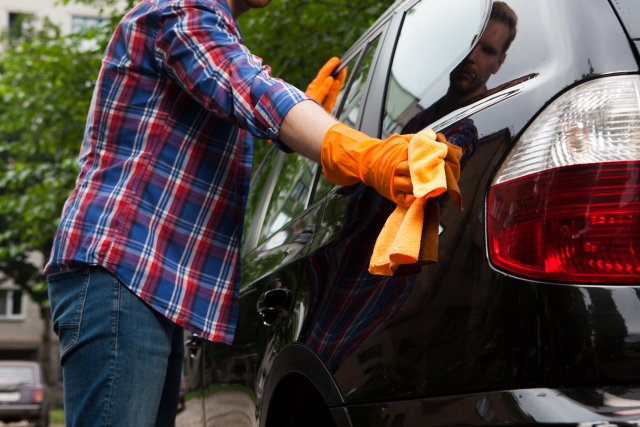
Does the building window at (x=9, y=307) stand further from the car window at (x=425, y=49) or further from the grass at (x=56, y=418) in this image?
the car window at (x=425, y=49)

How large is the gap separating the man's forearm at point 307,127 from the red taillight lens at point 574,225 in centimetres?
40

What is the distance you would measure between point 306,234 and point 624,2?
38.1 inches

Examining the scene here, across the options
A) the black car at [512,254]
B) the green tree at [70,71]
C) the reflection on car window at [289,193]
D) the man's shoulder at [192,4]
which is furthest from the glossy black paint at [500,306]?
the green tree at [70,71]

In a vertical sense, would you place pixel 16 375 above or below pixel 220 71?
below

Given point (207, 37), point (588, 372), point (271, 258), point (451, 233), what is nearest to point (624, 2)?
point (451, 233)

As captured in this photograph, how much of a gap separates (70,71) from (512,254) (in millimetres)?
8740

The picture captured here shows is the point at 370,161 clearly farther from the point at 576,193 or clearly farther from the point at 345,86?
the point at 345,86

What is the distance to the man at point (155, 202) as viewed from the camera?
165cm

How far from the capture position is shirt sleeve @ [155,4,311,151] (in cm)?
153

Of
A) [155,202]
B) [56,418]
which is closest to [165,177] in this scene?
[155,202]

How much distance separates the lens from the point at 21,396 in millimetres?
17391

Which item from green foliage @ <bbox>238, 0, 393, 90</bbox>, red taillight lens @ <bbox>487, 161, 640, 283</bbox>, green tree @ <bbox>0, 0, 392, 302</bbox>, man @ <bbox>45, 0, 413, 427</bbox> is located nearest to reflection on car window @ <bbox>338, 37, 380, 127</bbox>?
man @ <bbox>45, 0, 413, 427</bbox>

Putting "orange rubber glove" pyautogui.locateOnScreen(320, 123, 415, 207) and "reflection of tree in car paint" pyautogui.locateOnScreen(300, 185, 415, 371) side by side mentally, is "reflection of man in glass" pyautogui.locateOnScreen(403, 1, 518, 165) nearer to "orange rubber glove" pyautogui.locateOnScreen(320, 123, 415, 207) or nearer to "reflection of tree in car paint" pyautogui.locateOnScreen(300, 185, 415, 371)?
"orange rubber glove" pyautogui.locateOnScreen(320, 123, 415, 207)

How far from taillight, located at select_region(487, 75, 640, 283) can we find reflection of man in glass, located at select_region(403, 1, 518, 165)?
13 centimetres
